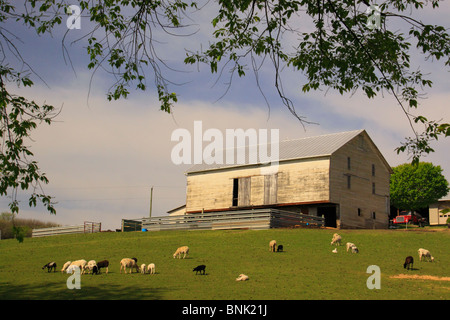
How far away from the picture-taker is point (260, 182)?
51031 mm

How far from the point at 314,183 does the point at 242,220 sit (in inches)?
322

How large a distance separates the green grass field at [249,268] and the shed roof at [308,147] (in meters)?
11.7

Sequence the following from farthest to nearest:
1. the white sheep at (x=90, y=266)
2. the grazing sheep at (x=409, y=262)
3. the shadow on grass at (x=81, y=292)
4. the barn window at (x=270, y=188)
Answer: the barn window at (x=270, y=188), the grazing sheep at (x=409, y=262), the white sheep at (x=90, y=266), the shadow on grass at (x=81, y=292)

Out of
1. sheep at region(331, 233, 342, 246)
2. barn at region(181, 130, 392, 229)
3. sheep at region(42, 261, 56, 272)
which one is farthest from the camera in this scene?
barn at region(181, 130, 392, 229)

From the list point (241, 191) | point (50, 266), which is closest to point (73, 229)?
point (241, 191)

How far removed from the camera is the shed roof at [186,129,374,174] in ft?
158

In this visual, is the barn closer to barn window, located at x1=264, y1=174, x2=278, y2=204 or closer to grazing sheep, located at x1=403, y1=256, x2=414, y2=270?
barn window, located at x1=264, y1=174, x2=278, y2=204

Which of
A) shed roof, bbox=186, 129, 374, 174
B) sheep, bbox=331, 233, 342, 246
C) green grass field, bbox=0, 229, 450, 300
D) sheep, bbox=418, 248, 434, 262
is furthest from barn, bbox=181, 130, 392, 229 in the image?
sheep, bbox=418, 248, 434, 262

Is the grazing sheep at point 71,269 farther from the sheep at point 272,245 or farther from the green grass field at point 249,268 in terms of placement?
the sheep at point 272,245

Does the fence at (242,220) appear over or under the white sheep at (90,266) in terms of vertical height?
over

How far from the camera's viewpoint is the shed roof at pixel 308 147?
48.2 meters

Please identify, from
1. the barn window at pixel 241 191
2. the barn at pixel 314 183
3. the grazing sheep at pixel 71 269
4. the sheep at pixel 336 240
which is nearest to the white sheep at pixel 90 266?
the grazing sheep at pixel 71 269
